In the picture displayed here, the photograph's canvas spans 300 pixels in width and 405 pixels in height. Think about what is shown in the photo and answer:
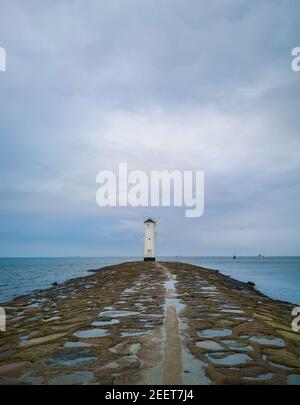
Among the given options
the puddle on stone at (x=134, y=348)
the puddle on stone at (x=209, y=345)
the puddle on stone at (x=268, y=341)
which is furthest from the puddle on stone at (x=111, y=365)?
the puddle on stone at (x=268, y=341)

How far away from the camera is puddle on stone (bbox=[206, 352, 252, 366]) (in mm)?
7402

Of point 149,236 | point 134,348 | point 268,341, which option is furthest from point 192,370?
point 149,236

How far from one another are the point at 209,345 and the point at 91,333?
381 cm

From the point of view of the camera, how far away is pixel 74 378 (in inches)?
258

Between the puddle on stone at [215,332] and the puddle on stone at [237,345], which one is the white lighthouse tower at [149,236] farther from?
the puddle on stone at [237,345]

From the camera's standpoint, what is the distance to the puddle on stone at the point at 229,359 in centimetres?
740

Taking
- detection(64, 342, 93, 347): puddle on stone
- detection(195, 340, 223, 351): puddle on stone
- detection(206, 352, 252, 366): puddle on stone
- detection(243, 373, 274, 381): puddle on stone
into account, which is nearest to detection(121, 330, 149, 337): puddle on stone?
detection(64, 342, 93, 347): puddle on stone

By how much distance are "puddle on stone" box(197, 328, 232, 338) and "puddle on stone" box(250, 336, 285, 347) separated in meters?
0.85

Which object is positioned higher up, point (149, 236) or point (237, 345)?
point (149, 236)

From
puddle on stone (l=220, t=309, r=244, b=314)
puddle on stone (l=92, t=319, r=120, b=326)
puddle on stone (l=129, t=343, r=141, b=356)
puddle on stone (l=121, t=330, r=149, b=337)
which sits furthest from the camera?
puddle on stone (l=220, t=309, r=244, b=314)

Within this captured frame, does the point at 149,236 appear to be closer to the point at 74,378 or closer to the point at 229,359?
the point at 229,359

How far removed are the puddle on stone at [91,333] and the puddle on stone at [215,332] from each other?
294 centimetres

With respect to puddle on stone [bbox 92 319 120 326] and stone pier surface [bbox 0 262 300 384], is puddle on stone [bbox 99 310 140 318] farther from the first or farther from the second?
puddle on stone [bbox 92 319 120 326]
